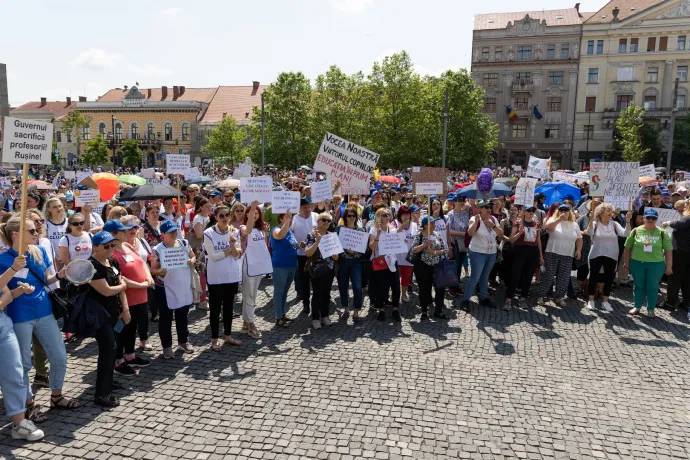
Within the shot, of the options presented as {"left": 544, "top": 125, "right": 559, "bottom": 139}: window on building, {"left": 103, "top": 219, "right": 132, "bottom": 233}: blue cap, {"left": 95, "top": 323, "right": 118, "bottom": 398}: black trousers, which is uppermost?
{"left": 544, "top": 125, "right": 559, "bottom": 139}: window on building

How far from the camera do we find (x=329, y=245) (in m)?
7.07

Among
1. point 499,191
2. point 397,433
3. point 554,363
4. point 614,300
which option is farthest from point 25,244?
point 499,191

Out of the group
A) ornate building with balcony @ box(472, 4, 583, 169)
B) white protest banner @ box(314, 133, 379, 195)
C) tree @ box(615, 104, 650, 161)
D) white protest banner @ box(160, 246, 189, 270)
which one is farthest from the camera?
ornate building with balcony @ box(472, 4, 583, 169)

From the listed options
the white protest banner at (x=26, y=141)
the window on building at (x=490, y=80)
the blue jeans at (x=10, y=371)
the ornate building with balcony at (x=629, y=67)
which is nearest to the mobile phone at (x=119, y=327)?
the blue jeans at (x=10, y=371)

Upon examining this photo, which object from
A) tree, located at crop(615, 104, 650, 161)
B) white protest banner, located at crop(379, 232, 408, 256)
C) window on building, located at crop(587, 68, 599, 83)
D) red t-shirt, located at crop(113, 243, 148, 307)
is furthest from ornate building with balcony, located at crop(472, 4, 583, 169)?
red t-shirt, located at crop(113, 243, 148, 307)

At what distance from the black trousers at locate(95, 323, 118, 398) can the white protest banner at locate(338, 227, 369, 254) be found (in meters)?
3.50

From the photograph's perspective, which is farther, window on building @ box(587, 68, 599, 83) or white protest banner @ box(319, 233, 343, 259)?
window on building @ box(587, 68, 599, 83)

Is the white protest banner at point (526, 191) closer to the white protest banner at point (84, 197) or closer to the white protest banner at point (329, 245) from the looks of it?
the white protest banner at point (329, 245)

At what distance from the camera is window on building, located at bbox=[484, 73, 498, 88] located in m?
57.2

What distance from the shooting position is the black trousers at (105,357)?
473 cm

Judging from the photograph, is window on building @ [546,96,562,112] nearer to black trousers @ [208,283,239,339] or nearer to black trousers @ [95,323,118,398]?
black trousers @ [208,283,239,339]

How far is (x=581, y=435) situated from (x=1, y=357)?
16.6ft

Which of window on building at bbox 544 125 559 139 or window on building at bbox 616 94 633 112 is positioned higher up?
window on building at bbox 616 94 633 112

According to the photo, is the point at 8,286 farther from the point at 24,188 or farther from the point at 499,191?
the point at 499,191
